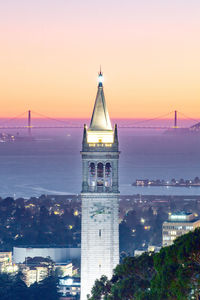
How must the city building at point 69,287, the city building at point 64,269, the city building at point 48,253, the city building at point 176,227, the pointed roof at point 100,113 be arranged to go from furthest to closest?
the city building at point 176,227, the city building at point 48,253, the city building at point 64,269, the city building at point 69,287, the pointed roof at point 100,113

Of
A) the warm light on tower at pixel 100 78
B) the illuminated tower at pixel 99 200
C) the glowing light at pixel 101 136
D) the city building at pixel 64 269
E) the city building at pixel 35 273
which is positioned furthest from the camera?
the city building at pixel 64 269

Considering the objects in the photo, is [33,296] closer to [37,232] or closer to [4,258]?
[4,258]

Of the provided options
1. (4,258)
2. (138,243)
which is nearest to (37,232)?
(138,243)

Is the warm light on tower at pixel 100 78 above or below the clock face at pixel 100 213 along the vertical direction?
above

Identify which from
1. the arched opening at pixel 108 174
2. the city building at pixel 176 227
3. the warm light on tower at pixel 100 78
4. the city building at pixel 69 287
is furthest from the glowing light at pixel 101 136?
the city building at pixel 176 227

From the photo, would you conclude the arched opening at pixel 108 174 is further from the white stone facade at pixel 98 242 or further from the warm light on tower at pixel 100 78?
the warm light on tower at pixel 100 78

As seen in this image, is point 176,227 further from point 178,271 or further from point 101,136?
point 178,271

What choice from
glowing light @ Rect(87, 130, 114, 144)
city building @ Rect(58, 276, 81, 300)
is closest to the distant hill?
→ glowing light @ Rect(87, 130, 114, 144)

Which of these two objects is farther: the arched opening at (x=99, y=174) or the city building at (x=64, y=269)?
the city building at (x=64, y=269)

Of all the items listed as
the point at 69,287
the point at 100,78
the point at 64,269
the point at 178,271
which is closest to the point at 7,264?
the point at 64,269
